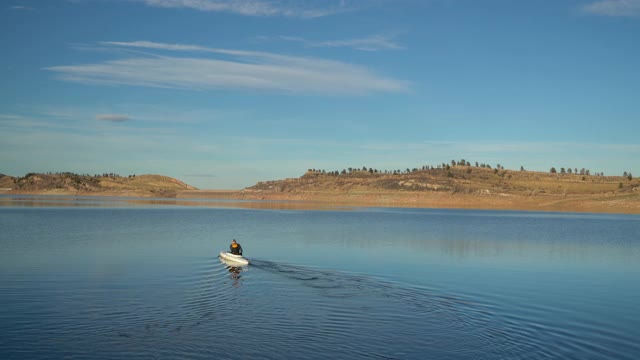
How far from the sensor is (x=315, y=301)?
25.4m

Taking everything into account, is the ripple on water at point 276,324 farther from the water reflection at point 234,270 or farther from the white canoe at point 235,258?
the white canoe at point 235,258

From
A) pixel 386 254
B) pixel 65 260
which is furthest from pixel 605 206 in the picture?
pixel 65 260

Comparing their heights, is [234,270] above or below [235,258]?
below

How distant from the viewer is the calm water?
18.2m

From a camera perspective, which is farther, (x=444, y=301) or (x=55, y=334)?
(x=444, y=301)

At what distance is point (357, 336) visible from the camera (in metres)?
19.5

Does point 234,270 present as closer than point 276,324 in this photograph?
No

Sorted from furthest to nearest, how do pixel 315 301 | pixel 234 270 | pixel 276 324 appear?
1. pixel 234 270
2. pixel 315 301
3. pixel 276 324

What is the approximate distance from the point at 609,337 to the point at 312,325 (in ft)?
32.8

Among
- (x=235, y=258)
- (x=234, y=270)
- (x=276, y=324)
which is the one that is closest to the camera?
(x=276, y=324)

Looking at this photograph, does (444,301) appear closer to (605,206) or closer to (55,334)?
(55,334)

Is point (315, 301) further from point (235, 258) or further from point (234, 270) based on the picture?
point (235, 258)

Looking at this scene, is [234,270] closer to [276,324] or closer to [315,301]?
[315,301]

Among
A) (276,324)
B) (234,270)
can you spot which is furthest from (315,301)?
(234,270)
